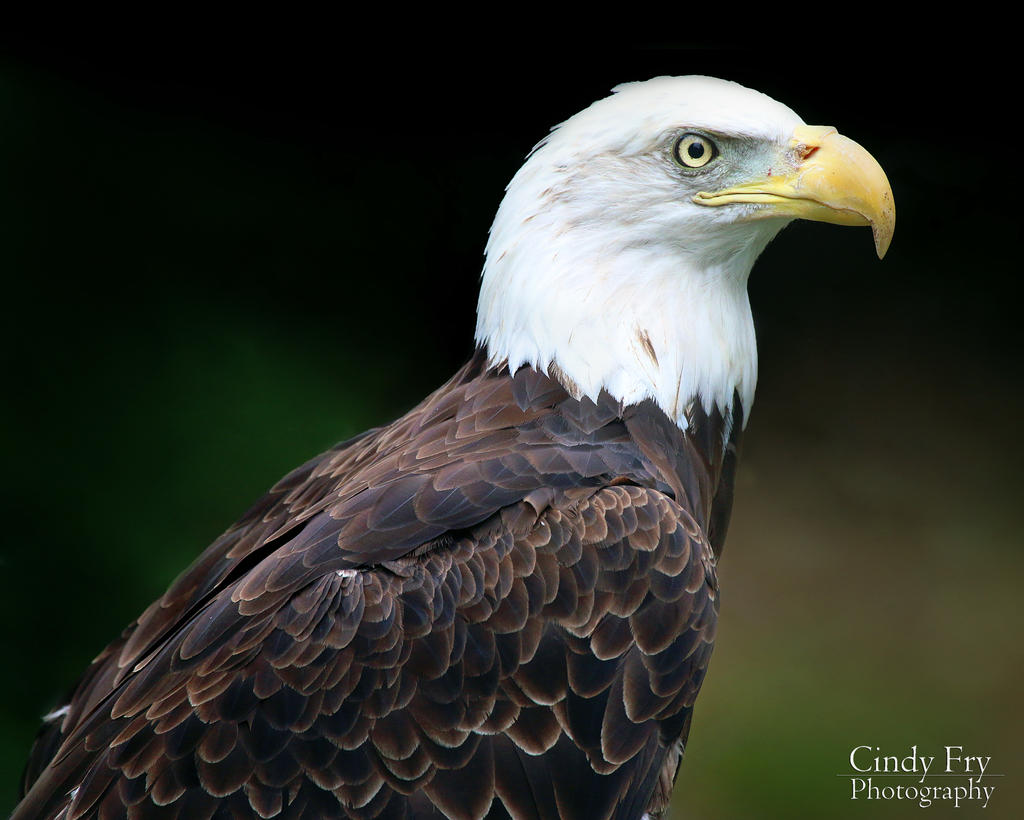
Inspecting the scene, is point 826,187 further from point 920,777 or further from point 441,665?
point 920,777

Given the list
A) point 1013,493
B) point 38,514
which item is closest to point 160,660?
point 38,514

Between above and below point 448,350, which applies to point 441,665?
below

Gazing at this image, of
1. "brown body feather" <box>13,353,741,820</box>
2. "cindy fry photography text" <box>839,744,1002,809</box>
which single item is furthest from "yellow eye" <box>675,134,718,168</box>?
"cindy fry photography text" <box>839,744,1002,809</box>

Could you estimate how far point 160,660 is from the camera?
7.16 ft

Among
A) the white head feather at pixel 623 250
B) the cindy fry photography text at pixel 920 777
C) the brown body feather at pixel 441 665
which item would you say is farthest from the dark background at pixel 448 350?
the brown body feather at pixel 441 665

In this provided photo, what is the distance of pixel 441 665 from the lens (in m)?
1.91

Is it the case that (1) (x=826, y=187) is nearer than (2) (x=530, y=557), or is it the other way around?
(2) (x=530, y=557)

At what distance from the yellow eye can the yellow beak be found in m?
0.09

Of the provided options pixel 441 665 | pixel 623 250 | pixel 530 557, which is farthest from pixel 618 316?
pixel 441 665

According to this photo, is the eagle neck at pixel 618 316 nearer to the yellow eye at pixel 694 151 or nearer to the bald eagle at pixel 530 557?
the bald eagle at pixel 530 557

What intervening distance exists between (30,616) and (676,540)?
295cm

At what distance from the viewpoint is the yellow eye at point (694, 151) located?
7.43 ft

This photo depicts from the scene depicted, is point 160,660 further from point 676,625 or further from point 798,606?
point 798,606

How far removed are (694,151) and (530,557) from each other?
0.96 m
